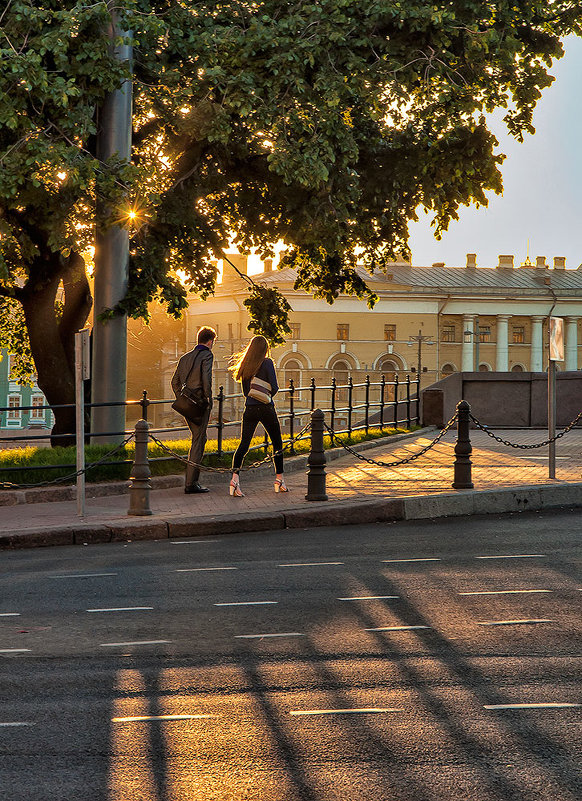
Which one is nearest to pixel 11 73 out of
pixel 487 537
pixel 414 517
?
pixel 414 517

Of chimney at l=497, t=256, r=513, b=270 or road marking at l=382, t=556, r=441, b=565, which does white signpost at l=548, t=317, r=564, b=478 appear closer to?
road marking at l=382, t=556, r=441, b=565

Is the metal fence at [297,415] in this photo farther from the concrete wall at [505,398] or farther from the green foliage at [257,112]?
the green foliage at [257,112]

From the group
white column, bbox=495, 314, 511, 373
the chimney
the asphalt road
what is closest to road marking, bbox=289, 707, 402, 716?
the asphalt road

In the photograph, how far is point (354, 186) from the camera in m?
17.5

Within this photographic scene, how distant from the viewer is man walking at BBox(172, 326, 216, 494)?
1346 cm

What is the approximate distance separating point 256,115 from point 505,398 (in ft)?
50.9

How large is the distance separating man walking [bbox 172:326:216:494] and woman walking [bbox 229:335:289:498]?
39 centimetres

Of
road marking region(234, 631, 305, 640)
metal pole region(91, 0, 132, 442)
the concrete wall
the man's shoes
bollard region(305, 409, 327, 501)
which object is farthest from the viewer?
the concrete wall

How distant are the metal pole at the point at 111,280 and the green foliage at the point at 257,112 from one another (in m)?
0.29

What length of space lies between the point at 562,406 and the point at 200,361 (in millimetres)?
17548

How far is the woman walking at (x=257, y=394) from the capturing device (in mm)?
13234

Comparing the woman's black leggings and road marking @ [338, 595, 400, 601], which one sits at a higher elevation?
the woman's black leggings

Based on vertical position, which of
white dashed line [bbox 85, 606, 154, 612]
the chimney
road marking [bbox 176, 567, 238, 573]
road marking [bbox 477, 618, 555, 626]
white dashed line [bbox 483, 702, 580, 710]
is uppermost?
the chimney

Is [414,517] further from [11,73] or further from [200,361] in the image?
[11,73]
